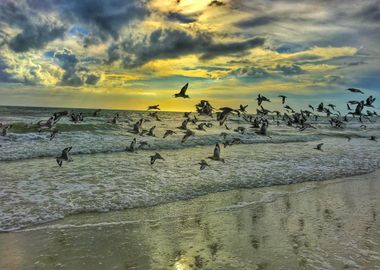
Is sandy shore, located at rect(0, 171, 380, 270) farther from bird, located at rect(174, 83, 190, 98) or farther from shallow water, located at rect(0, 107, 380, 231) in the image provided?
bird, located at rect(174, 83, 190, 98)

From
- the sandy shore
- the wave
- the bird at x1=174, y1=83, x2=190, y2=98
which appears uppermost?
the bird at x1=174, y1=83, x2=190, y2=98

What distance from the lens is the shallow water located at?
484 inches

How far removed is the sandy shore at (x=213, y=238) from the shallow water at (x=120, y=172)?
111 cm

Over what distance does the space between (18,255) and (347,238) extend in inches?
280

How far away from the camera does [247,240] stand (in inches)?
360

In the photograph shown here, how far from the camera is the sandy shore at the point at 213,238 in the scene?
25.8 feet

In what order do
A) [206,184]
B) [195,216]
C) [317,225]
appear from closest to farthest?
[317,225]
[195,216]
[206,184]

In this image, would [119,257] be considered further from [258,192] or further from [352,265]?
[258,192]

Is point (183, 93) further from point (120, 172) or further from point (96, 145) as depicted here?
point (96, 145)

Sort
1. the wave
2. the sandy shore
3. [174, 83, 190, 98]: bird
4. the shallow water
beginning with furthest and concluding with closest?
the wave, [174, 83, 190, 98]: bird, the shallow water, the sandy shore

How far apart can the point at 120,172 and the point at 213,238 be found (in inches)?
337

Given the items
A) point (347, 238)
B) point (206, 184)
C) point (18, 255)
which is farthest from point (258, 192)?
point (18, 255)

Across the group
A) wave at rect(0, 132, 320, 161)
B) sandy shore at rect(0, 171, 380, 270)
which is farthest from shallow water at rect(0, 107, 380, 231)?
sandy shore at rect(0, 171, 380, 270)

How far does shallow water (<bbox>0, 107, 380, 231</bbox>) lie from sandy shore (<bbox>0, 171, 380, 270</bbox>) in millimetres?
1114
